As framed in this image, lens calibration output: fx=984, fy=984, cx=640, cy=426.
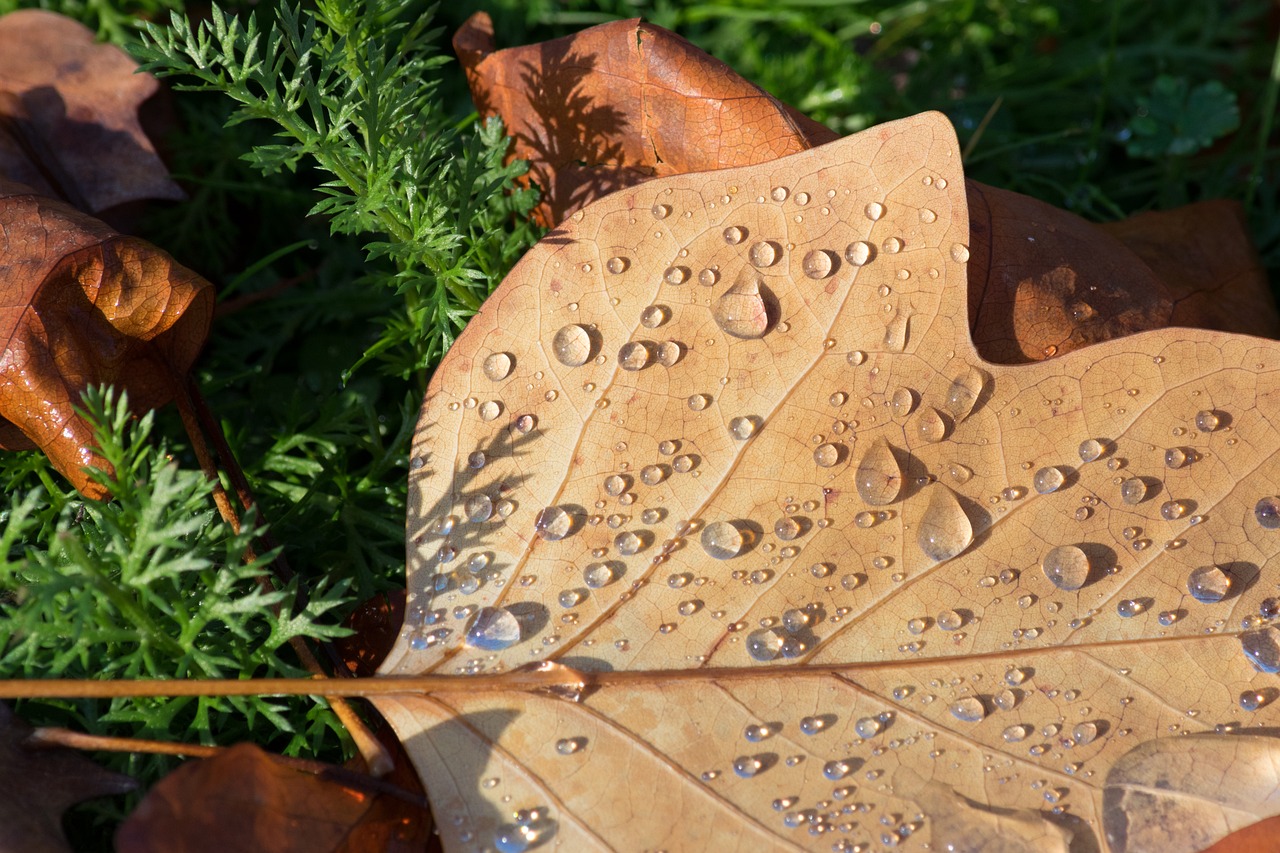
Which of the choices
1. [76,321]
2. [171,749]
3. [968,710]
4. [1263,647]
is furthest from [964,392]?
[76,321]

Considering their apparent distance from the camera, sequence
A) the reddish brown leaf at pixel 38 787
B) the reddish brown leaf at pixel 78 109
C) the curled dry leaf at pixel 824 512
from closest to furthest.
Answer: the reddish brown leaf at pixel 38 787
the curled dry leaf at pixel 824 512
the reddish brown leaf at pixel 78 109

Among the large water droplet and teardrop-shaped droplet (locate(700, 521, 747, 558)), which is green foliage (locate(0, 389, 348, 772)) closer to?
teardrop-shaped droplet (locate(700, 521, 747, 558))

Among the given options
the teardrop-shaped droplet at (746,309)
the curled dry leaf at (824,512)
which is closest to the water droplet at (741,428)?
the curled dry leaf at (824,512)

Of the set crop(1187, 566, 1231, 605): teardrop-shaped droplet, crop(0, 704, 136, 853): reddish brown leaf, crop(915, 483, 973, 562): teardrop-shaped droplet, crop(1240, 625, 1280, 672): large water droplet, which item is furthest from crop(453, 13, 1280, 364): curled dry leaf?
crop(0, 704, 136, 853): reddish brown leaf

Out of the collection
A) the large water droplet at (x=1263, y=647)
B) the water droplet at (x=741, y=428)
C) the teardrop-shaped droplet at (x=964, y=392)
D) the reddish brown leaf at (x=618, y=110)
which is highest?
the reddish brown leaf at (x=618, y=110)

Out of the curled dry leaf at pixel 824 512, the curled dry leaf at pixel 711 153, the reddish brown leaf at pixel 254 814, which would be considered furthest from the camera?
the curled dry leaf at pixel 711 153

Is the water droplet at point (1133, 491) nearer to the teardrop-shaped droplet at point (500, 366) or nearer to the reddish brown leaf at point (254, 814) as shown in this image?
Result: the teardrop-shaped droplet at point (500, 366)
